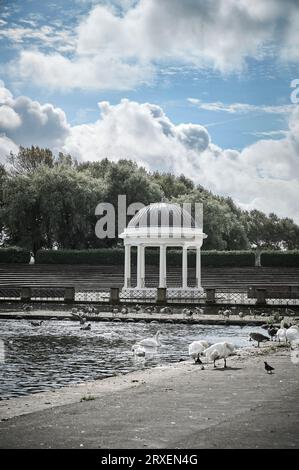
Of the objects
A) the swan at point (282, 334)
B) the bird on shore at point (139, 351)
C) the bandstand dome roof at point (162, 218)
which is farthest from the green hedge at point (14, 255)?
the bird on shore at point (139, 351)

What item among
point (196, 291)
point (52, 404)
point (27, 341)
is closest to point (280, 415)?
point (52, 404)

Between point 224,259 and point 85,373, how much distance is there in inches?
2096

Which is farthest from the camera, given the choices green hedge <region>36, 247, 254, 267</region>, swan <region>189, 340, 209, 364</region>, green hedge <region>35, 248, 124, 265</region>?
green hedge <region>35, 248, 124, 265</region>

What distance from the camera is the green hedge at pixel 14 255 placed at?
74.2 m

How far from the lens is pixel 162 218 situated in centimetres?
5731

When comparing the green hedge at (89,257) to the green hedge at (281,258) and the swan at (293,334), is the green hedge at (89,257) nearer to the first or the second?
the green hedge at (281,258)

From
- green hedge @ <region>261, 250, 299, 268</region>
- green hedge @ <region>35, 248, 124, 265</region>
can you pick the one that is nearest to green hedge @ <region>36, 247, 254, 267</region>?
green hedge @ <region>35, 248, 124, 265</region>

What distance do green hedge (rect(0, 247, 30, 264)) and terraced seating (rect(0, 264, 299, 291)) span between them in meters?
0.99

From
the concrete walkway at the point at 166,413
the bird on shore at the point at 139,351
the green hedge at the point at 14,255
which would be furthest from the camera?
the green hedge at the point at 14,255

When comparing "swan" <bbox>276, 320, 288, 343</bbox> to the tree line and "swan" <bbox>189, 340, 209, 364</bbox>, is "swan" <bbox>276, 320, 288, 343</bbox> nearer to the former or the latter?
"swan" <bbox>189, 340, 209, 364</bbox>

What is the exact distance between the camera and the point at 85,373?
63.7 feet

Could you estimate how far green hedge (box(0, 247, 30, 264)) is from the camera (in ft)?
243

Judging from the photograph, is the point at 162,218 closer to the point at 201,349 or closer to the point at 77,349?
the point at 77,349

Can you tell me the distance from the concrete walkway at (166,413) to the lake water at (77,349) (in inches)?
77.7
